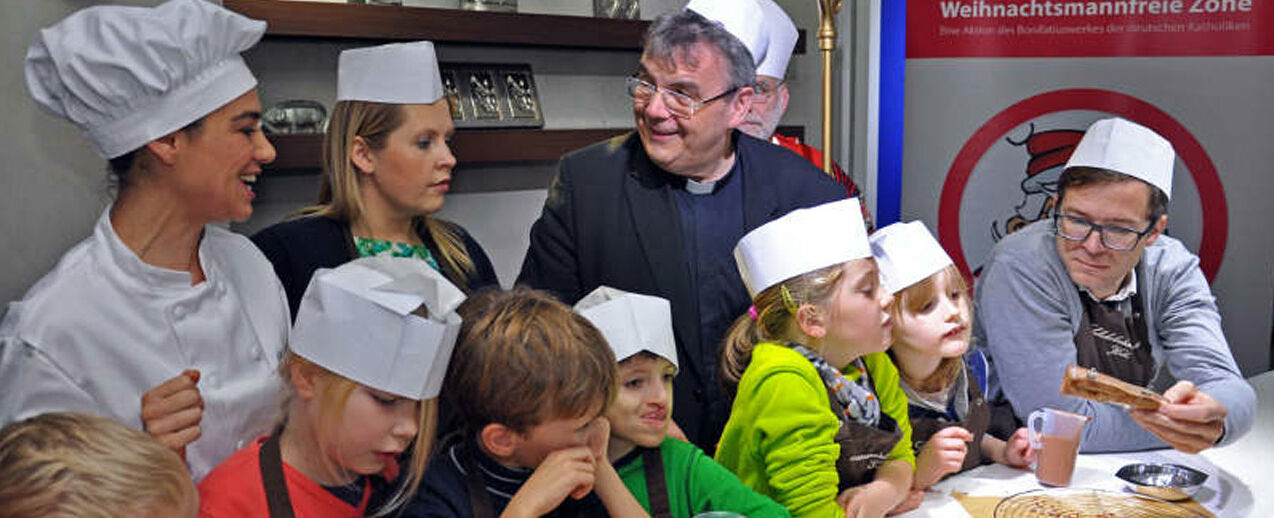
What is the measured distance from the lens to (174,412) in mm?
1192

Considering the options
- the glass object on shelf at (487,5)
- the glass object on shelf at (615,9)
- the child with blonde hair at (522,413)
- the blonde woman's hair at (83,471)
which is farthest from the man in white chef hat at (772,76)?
the blonde woman's hair at (83,471)

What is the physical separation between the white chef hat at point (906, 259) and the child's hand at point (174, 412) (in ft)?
3.58

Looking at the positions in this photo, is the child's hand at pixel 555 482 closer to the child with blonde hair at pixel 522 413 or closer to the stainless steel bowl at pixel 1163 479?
the child with blonde hair at pixel 522 413

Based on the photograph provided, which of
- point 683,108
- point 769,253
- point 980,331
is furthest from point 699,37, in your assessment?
point 980,331

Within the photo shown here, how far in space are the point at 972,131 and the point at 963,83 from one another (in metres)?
0.16

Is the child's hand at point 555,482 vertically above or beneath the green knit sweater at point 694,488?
above

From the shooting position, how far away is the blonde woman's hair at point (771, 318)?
159cm

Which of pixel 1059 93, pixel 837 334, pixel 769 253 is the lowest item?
pixel 837 334

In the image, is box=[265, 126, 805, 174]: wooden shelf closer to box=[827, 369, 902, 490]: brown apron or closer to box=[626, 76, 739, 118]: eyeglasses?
box=[626, 76, 739, 118]: eyeglasses

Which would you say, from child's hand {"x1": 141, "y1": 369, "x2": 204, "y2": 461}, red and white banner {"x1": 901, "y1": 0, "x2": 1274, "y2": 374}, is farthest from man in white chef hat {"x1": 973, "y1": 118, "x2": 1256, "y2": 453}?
child's hand {"x1": 141, "y1": 369, "x2": 204, "y2": 461}

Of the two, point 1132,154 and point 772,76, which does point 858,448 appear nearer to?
point 1132,154

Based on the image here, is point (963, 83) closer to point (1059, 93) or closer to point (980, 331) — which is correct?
point (1059, 93)

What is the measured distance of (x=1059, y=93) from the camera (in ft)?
10.8

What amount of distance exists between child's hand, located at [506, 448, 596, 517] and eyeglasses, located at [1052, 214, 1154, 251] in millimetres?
1331
